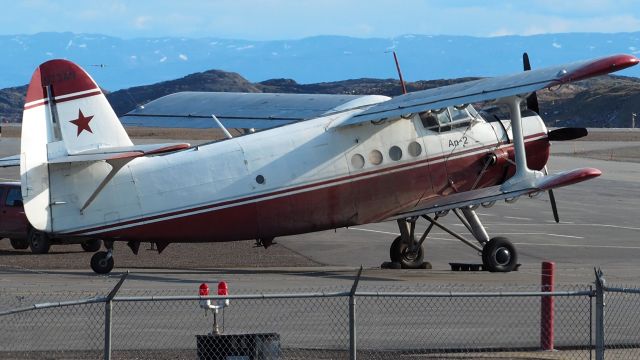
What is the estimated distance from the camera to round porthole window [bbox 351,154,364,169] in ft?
65.3

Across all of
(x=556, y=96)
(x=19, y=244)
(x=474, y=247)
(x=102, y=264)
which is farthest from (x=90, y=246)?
(x=556, y=96)

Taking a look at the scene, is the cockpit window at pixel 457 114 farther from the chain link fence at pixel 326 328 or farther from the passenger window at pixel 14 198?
the passenger window at pixel 14 198

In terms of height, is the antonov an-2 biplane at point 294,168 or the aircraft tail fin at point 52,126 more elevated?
the aircraft tail fin at point 52,126

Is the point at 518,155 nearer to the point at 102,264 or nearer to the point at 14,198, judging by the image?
the point at 102,264

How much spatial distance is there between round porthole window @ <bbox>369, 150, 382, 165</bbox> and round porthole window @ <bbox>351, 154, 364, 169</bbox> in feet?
0.53

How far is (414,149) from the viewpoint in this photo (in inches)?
797

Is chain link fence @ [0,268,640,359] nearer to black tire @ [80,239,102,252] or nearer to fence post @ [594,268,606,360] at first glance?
fence post @ [594,268,606,360]

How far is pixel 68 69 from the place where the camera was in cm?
1844

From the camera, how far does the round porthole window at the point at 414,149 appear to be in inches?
796

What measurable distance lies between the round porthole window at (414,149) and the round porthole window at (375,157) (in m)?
0.52

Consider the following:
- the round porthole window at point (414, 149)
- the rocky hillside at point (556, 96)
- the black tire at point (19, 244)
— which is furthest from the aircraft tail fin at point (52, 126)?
the rocky hillside at point (556, 96)

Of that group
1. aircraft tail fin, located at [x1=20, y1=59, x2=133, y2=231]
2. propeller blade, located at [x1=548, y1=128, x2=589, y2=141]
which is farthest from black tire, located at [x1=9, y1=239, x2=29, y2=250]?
propeller blade, located at [x1=548, y1=128, x2=589, y2=141]

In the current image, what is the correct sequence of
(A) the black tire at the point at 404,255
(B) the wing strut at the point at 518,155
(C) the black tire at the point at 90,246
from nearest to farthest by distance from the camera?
(B) the wing strut at the point at 518,155 < (A) the black tire at the point at 404,255 < (C) the black tire at the point at 90,246

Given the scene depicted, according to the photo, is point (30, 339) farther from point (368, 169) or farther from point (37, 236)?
point (37, 236)
